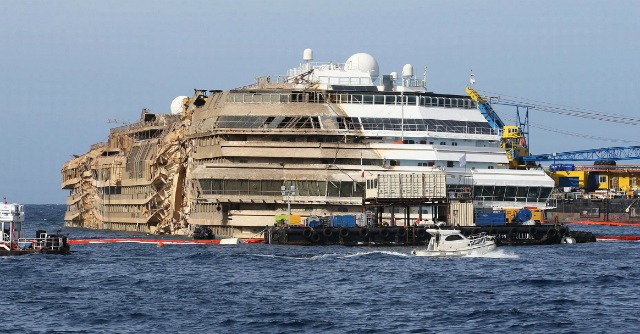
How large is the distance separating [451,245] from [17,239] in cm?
3266

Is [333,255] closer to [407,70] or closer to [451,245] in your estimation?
[451,245]

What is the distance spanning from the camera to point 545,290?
71.1 meters

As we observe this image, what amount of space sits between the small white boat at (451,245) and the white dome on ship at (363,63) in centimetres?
4923

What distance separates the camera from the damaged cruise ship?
4673 inches

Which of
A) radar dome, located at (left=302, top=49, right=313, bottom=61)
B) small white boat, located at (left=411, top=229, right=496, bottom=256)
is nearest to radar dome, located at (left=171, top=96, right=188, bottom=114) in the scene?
radar dome, located at (left=302, top=49, right=313, bottom=61)

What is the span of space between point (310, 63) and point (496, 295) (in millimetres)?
74063

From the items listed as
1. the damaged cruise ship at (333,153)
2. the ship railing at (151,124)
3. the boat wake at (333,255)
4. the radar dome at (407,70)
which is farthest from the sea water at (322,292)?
the ship railing at (151,124)

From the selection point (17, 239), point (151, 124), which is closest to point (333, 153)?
point (17, 239)

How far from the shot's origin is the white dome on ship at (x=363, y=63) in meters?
142

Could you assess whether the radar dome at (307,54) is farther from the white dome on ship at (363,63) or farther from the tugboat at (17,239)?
the tugboat at (17,239)

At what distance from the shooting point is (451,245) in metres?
93.8

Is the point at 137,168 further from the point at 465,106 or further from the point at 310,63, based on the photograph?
the point at 465,106

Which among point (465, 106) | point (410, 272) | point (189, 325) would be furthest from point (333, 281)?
point (465, 106)

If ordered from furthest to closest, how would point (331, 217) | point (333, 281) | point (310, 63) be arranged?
point (310, 63) < point (331, 217) < point (333, 281)
